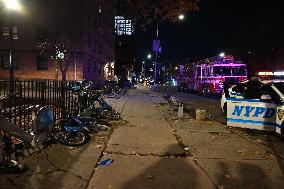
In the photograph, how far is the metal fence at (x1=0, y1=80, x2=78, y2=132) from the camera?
7859 millimetres

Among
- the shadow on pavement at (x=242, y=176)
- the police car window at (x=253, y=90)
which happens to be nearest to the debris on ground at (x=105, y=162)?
the shadow on pavement at (x=242, y=176)

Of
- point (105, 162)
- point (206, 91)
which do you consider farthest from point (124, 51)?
point (105, 162)

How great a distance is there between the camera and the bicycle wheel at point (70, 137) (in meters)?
8.09

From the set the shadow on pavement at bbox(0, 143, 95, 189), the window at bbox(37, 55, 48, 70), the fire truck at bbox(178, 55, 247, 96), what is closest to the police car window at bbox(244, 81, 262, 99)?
the shadow on pavement at bbox(0, 143, 95, 189)

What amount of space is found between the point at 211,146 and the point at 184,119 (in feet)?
16.7

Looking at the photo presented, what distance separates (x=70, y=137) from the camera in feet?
27.3

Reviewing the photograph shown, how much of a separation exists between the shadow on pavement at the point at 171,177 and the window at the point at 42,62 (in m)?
32.1

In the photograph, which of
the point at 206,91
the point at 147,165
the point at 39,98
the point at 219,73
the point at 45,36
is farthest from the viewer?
the point at 45,36

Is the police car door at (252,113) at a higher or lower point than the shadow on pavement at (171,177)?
higher

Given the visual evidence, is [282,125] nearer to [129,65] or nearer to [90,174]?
[90,174]

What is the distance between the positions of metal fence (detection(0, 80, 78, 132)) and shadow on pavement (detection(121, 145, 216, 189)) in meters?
3.30

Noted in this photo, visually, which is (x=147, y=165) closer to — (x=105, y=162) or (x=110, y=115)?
(x=105, y=162)

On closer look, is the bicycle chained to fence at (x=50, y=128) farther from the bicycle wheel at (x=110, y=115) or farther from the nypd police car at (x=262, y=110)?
the nypd police car at (x=262, y=110)

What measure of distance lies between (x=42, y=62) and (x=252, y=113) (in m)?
30.7
